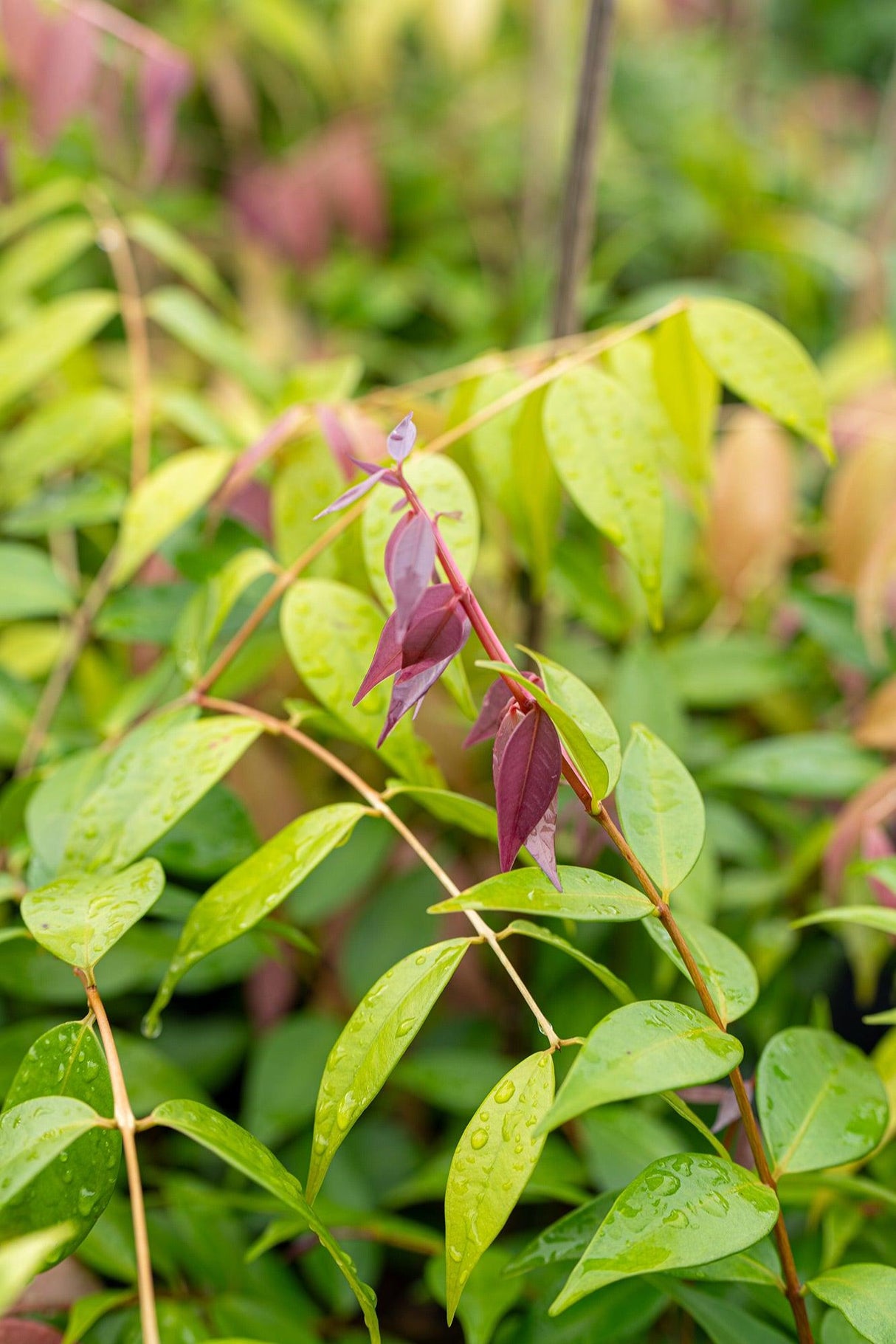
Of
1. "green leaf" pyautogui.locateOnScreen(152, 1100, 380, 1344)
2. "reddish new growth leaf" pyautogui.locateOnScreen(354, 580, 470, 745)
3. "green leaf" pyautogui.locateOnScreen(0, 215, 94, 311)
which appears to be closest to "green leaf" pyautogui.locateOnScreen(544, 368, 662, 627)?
"reddish new growth leaf" pyautogui.locateOnScreen(354, 580, 470, 745)

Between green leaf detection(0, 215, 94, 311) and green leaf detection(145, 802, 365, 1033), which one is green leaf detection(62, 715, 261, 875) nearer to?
green leaf detection(145, 802, 365, 1033)

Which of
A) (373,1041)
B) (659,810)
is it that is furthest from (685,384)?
(373,1041)

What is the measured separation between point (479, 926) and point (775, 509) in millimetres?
499

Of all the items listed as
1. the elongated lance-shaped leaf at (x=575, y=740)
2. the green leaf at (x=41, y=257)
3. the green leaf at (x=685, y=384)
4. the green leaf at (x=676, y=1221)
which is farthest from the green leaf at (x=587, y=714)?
the green leaf at (x=41, y=257)

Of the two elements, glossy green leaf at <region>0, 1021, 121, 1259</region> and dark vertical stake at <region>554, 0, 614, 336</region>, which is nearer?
glossy green leaf at <region>0, 1021, 121, 1259</region>

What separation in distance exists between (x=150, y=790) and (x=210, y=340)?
0.40 metres

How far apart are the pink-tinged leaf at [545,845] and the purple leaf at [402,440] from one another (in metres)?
0.12

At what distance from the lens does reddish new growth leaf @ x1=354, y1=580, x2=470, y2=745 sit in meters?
0.30

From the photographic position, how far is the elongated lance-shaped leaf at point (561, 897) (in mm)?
311

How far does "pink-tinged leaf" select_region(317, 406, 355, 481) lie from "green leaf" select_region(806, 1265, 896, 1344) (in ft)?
1.29

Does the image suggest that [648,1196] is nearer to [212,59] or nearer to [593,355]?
[593,355]

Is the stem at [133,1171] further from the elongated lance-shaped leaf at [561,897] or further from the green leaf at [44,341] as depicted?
the green leaf at [44,341]

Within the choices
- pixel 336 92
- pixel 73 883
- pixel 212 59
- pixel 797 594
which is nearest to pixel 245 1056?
pixel 73 883

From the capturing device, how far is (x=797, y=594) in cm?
68
